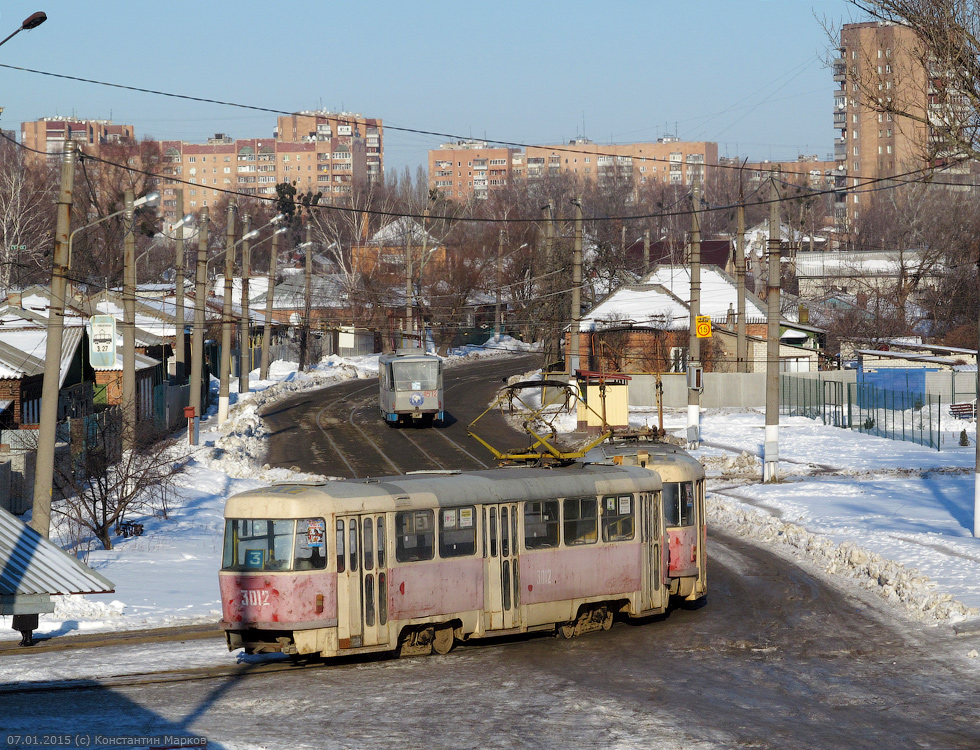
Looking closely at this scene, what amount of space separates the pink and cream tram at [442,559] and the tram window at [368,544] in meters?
0.01

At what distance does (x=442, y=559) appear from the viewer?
14734 millimetres

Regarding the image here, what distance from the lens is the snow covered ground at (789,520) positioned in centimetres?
1745

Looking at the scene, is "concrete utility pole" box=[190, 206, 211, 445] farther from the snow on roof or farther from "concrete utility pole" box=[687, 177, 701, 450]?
"concrete utility pole" box=[687, 177, 701, 450]

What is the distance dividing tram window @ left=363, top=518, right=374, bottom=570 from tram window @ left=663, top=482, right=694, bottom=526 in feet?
19.0

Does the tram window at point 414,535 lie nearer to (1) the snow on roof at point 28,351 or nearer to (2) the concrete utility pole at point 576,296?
(1) the snow on roof at point 28,351

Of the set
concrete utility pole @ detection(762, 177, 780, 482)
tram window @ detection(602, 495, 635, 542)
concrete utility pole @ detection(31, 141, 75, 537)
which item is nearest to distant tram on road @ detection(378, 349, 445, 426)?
concrete utility pole @ detection(762, 177, 780, 482)

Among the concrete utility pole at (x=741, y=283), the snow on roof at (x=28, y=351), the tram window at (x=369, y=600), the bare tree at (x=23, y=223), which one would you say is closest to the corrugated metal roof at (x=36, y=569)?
the tram window at (x=369, y=600)

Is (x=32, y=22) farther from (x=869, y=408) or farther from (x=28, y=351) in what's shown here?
(x=869, y=408)

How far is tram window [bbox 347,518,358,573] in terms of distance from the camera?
14.0 m

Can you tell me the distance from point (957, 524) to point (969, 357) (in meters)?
36.4

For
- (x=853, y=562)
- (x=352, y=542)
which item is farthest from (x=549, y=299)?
(x=352, y=542)

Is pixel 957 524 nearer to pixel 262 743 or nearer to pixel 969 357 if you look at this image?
pixel 262 743

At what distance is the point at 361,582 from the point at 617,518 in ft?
14.8


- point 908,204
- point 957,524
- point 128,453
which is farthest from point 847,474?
point 908,204
